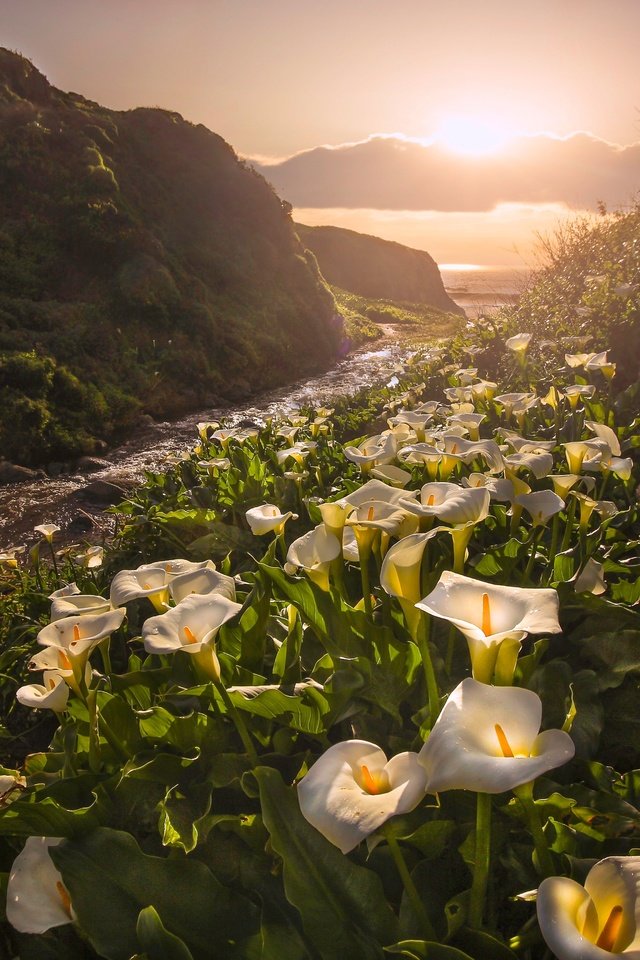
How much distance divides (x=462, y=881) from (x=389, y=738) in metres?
0.41

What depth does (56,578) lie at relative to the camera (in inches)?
167

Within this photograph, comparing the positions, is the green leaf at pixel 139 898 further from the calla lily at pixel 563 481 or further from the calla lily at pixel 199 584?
the calla lily at pixel 563 481

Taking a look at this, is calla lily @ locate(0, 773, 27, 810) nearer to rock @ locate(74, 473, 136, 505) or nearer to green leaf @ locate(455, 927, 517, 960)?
green leaf @ locate(455, 927, 517, 960)

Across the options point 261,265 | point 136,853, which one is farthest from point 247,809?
point 261,265

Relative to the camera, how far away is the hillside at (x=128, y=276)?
10.0 metres

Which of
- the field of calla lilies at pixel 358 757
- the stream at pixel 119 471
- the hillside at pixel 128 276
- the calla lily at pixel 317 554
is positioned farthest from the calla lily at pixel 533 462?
the hillside at pixel 128 276

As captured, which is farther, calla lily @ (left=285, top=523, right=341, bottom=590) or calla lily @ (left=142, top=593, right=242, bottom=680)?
calla lily @ (left=285, top=523, right=341, bottom=590)

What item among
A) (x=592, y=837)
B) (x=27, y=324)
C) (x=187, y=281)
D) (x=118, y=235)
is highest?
(x=118, y=235)

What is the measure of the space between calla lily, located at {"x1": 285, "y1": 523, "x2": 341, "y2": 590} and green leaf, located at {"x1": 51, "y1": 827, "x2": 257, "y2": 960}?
84 cm

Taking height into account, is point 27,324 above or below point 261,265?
below

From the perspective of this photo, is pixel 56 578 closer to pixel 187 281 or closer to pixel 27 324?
pixel 27 324

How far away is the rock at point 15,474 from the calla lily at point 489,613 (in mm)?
7947

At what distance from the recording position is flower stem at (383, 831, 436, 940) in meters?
1.24

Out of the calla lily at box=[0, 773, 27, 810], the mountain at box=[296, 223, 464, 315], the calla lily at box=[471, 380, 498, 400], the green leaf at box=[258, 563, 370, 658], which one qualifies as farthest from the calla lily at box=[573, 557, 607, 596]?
the mountain at box=[296, 223, 464, 315]
